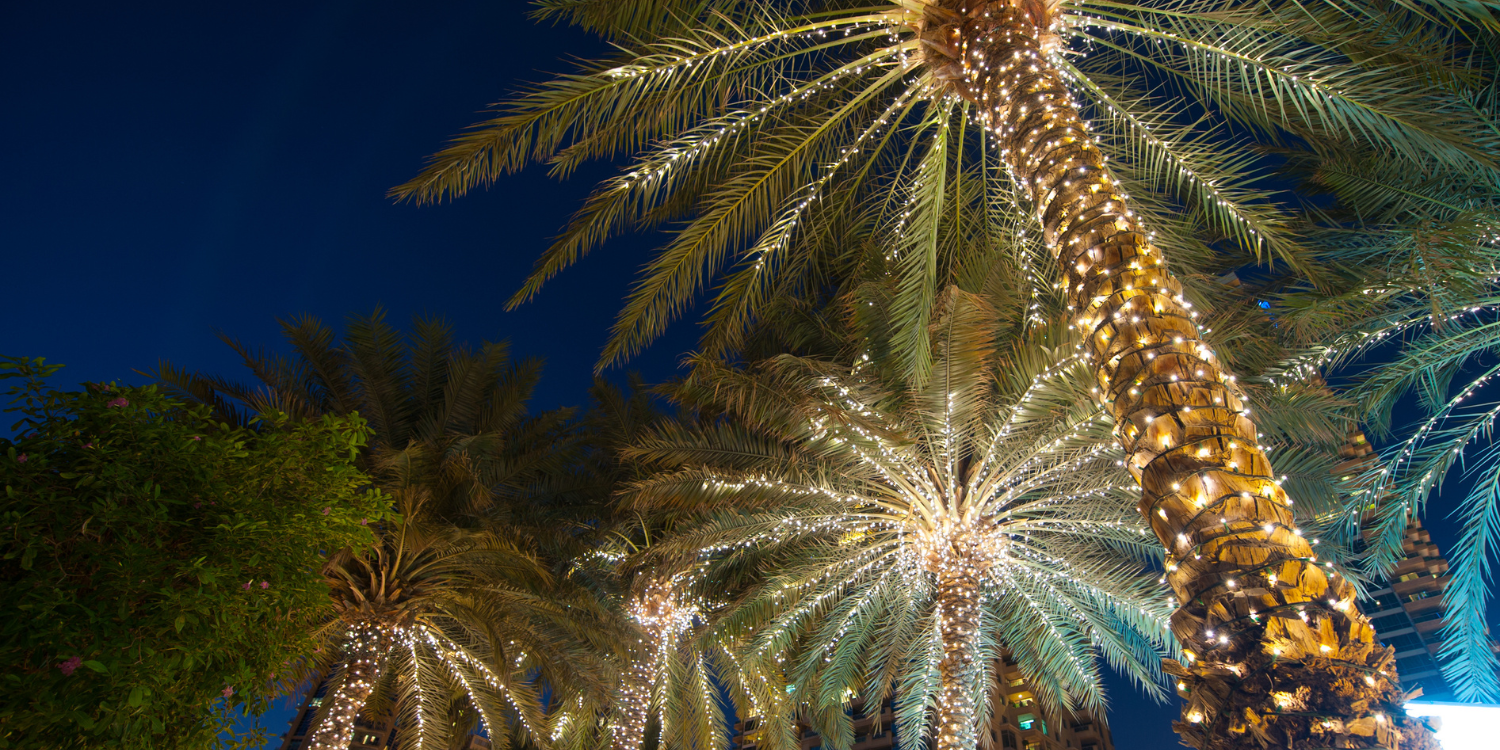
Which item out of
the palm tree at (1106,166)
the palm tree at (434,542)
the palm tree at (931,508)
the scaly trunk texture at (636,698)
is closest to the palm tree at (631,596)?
the scaly trunk texture at (636,698)

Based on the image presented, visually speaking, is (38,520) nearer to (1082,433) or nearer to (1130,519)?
(1082,433)

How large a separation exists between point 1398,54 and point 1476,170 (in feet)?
7.10

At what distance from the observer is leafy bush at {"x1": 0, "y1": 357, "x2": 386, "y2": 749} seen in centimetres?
332

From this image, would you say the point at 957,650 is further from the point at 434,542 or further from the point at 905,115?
the point at 434,542

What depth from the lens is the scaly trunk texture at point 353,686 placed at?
9141 millimetres

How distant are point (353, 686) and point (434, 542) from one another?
7.22ft

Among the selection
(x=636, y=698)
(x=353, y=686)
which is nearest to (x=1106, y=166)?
(x=636, y=698)

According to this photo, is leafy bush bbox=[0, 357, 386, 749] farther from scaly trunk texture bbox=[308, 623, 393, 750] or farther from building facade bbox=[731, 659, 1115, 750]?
building facade bbox=[731, 659, 1115, 750]

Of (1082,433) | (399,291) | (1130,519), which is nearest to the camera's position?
(1082,433)

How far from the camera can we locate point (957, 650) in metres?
7.93

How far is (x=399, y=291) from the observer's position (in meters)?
48.8

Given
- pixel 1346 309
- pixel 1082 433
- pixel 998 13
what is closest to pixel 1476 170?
pixel 1346 309

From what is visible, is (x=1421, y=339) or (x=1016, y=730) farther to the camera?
(x=1016, y=730)

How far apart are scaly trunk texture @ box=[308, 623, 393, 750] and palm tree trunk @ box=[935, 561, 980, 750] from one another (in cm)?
704
